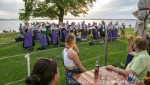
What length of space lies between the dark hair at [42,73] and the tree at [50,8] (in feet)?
63.3

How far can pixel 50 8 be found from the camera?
22.3m

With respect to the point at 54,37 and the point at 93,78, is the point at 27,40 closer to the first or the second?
the point at 54,37

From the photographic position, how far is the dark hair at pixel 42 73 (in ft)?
4.68

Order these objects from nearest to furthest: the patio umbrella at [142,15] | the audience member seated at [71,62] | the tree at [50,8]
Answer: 1. the audience member seated at [71,62]
2. the patio umbrella at [142,15]
3. the tree at [50,8]

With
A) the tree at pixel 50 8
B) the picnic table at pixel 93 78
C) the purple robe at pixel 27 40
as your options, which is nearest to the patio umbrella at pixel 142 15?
the picnic table at pixel 93 78

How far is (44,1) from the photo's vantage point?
70.2 ft

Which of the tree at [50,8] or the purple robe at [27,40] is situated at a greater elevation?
the tree at [50,8]

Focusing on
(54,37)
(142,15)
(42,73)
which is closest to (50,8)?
(54,37)

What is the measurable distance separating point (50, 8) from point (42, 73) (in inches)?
854

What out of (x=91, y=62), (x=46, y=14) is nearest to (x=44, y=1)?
(x=46, y=14)


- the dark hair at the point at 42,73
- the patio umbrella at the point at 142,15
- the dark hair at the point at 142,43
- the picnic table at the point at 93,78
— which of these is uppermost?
the patio umbrella at the point at 142,15

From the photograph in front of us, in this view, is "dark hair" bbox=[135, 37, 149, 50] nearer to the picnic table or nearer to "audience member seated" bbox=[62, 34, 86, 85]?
the picnic table

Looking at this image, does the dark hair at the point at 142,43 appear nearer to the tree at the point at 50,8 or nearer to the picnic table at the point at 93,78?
the picnic table at the point at 93,78

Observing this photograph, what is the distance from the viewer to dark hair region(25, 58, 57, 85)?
1427 mm
